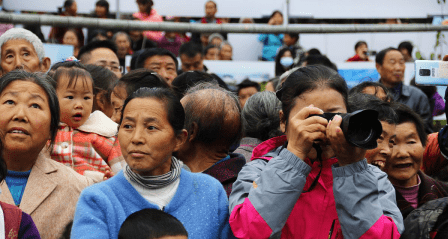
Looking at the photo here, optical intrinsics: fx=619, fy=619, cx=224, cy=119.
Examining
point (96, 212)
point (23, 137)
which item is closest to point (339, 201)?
point (96, 212)

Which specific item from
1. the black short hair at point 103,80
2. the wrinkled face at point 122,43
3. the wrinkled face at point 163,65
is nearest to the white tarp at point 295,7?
the wrinkled face at point 122,43

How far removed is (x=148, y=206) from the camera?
2.36 metres

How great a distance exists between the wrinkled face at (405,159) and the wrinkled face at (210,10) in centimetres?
588

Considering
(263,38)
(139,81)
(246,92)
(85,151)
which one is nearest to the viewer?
(85,151)

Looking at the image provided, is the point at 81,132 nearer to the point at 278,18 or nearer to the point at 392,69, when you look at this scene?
the point at 392,69

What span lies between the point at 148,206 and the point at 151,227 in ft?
0.65

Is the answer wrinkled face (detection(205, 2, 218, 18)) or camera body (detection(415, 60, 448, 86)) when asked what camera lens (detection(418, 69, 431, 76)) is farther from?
wrinkled face (detection(205, 2, 218, 18))

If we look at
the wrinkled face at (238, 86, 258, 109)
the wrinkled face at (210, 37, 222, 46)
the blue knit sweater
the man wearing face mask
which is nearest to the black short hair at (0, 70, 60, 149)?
the blue knit sweater

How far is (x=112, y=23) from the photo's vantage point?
5.80 meters

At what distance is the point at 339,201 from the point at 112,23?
408cm

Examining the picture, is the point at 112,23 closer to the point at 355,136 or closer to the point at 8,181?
the point at 8,181

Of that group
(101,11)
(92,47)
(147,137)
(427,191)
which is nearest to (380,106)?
(427,191)

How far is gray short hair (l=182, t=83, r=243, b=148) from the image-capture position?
293 cm

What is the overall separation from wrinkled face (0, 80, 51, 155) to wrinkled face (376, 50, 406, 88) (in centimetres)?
426
